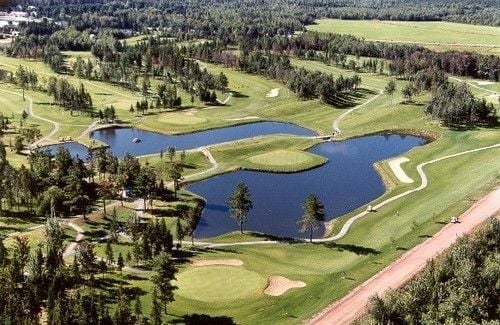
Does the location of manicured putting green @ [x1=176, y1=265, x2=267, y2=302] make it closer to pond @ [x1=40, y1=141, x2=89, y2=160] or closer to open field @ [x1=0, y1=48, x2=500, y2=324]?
open field @ [x1=0, y1=48, x2=500, y2=324]

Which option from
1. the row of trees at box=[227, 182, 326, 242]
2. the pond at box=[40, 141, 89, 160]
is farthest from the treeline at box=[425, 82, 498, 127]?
the pond at box=[40, 141, 89, 160]

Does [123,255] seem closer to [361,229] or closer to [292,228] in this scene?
[292,228]

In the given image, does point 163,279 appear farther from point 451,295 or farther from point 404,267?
point 404,267

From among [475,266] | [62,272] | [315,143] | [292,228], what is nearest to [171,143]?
[315,143]

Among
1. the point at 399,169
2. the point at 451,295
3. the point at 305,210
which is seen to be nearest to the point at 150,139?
the point at 399,169

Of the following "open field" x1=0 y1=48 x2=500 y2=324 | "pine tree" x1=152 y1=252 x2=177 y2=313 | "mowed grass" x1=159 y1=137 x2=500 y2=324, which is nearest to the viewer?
"pine tree" x1=152 y1=252 x2=177 y2=313
